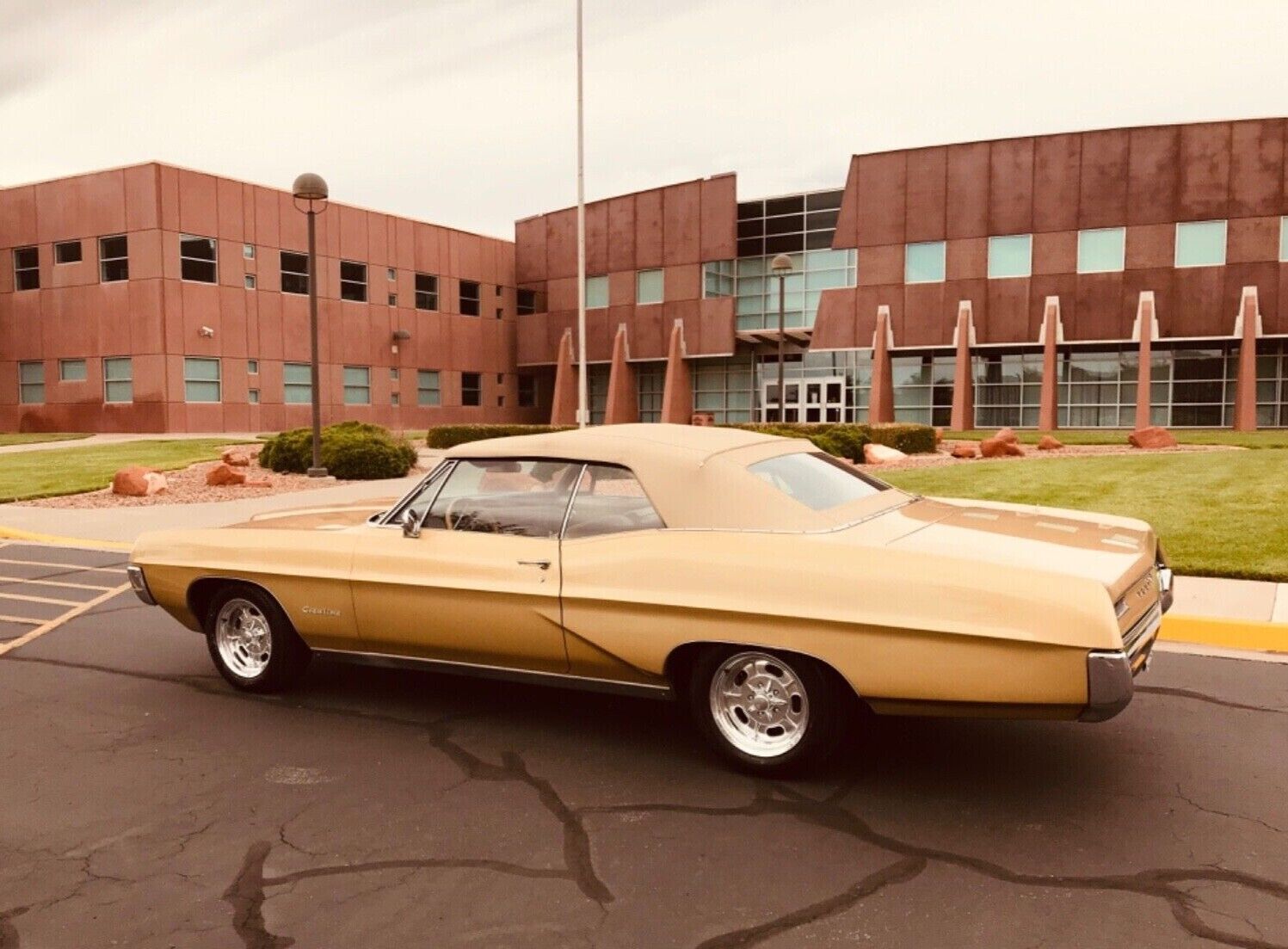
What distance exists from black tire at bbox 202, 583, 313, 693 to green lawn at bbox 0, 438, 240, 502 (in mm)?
11826

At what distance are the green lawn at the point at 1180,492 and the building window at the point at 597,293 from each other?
26.4 metres

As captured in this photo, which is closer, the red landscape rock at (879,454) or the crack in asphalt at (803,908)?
the crack in asphalt at (803,908)

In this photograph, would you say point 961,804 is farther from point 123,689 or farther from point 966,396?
point 966,396

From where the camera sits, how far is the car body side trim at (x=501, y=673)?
4.40 meters

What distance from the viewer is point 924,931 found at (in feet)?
9.71

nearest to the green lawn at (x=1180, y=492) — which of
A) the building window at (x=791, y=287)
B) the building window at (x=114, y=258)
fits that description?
the building window at (x=791, y=287)

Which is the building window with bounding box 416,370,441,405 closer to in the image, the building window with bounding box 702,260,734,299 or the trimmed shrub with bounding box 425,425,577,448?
the building window with bounding box 702,260,734,299

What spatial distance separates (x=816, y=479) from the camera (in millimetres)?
4770

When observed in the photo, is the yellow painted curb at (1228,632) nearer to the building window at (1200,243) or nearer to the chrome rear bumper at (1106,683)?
the chrome rear bumper at (1106,683)

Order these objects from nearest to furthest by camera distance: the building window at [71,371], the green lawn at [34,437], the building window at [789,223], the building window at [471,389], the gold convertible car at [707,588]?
1. the gold convertible car at [707,588]
2. the green lawn at [34,437]
3. the building window at [71,371]
4. the building window at [789,223]
5. the building window at [471,389]

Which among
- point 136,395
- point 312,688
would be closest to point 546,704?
point 312,688

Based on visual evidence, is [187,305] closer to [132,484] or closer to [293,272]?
[293,272]

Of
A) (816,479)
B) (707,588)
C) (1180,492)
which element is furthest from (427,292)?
(707,588)

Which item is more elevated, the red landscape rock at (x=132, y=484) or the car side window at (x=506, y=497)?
the car side window at (x=506, y=497)
